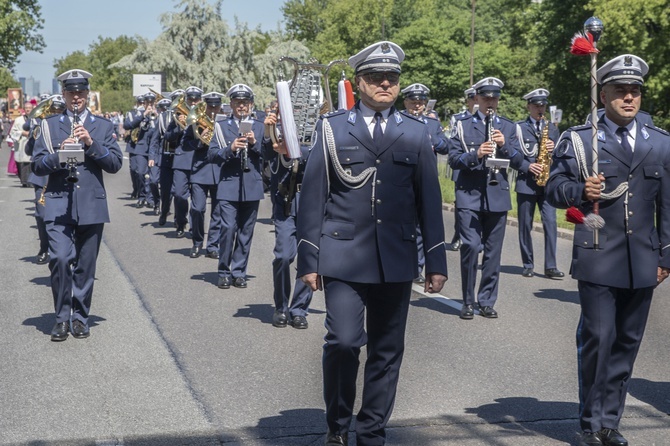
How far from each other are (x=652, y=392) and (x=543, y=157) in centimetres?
633

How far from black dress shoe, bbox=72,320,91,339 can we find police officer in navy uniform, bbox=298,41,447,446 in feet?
12.4

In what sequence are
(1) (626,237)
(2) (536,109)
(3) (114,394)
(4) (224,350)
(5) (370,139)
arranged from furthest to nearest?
(2) (536,109), (4) (224,350), (3) (114,394), (1) (626,237), (5) (370,139)

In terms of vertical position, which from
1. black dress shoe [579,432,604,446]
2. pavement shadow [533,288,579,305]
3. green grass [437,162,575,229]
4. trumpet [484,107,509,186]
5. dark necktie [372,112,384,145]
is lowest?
green grass [437,162,575,229]

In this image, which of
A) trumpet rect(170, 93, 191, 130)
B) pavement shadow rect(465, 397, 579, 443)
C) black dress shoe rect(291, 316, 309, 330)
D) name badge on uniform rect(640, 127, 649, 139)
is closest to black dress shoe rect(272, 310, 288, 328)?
black dress shoe rect(291, 316, 309, 330)

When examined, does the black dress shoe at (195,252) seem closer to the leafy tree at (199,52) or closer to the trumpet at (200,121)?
→ the trumpet at (200,121)

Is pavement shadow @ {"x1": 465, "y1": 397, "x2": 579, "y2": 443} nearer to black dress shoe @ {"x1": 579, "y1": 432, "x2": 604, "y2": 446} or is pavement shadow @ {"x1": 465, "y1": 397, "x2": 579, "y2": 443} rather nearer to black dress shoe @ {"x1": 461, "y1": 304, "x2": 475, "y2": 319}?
black dress shoe @ {"x1": 579, "y1": 432, "x2": 604, "y2": 446}

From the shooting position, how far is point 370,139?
5535 mm

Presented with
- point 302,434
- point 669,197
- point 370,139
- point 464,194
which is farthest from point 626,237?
point 464,194

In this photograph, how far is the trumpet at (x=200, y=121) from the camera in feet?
48.6

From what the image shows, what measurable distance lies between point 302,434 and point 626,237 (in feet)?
6.68

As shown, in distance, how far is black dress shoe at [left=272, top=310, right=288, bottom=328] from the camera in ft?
31.0

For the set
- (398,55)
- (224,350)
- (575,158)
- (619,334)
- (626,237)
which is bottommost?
(224,350)

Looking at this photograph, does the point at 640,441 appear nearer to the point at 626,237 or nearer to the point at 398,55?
the point at 626,237

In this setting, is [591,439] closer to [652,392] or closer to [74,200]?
[652,392]
